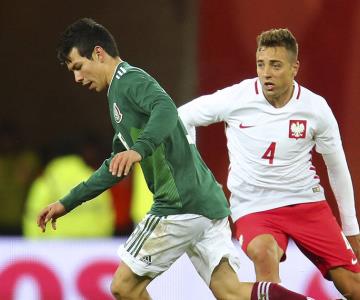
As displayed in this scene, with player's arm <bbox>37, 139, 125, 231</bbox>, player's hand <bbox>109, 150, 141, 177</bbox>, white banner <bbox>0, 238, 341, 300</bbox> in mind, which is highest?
player's hand <bbox>109, 150, 141, 177</bbox>

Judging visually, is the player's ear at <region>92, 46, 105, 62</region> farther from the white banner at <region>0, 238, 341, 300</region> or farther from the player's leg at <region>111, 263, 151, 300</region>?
the white banner at <region>0, 238, 341, 300</region>

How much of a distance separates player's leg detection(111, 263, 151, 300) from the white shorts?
3 centimetres

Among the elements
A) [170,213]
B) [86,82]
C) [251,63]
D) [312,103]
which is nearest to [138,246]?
[170,213]

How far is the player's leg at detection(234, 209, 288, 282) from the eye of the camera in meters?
5.80

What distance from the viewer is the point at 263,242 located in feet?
19.1

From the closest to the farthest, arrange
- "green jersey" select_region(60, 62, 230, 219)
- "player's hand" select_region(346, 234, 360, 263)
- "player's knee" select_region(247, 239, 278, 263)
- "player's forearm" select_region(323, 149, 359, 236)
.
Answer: "green jersey" select_region(60, 62, 230, 219), "player's knee" select_region(247, 239, 278, 263), "player's forearm" select_region(323, 149, 359, 236), "player's hand" select_region(346, 234, 360, 263)

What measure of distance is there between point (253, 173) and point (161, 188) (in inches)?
30.2

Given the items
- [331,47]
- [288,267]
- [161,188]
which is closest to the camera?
[161,188]

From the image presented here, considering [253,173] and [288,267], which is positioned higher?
[253,173]

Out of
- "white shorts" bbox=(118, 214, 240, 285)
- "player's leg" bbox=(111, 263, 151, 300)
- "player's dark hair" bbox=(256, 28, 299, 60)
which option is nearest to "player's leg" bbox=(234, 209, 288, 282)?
"white shorts" bbox=(118, 214, 240, 285)

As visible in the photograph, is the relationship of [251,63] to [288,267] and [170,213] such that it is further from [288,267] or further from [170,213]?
[170,213]

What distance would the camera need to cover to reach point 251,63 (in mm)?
7836

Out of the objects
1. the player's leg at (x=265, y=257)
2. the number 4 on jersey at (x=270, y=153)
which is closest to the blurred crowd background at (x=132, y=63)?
the number 4 on jersey at (x=270, y=153)

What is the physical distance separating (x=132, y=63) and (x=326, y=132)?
222 centimetres
